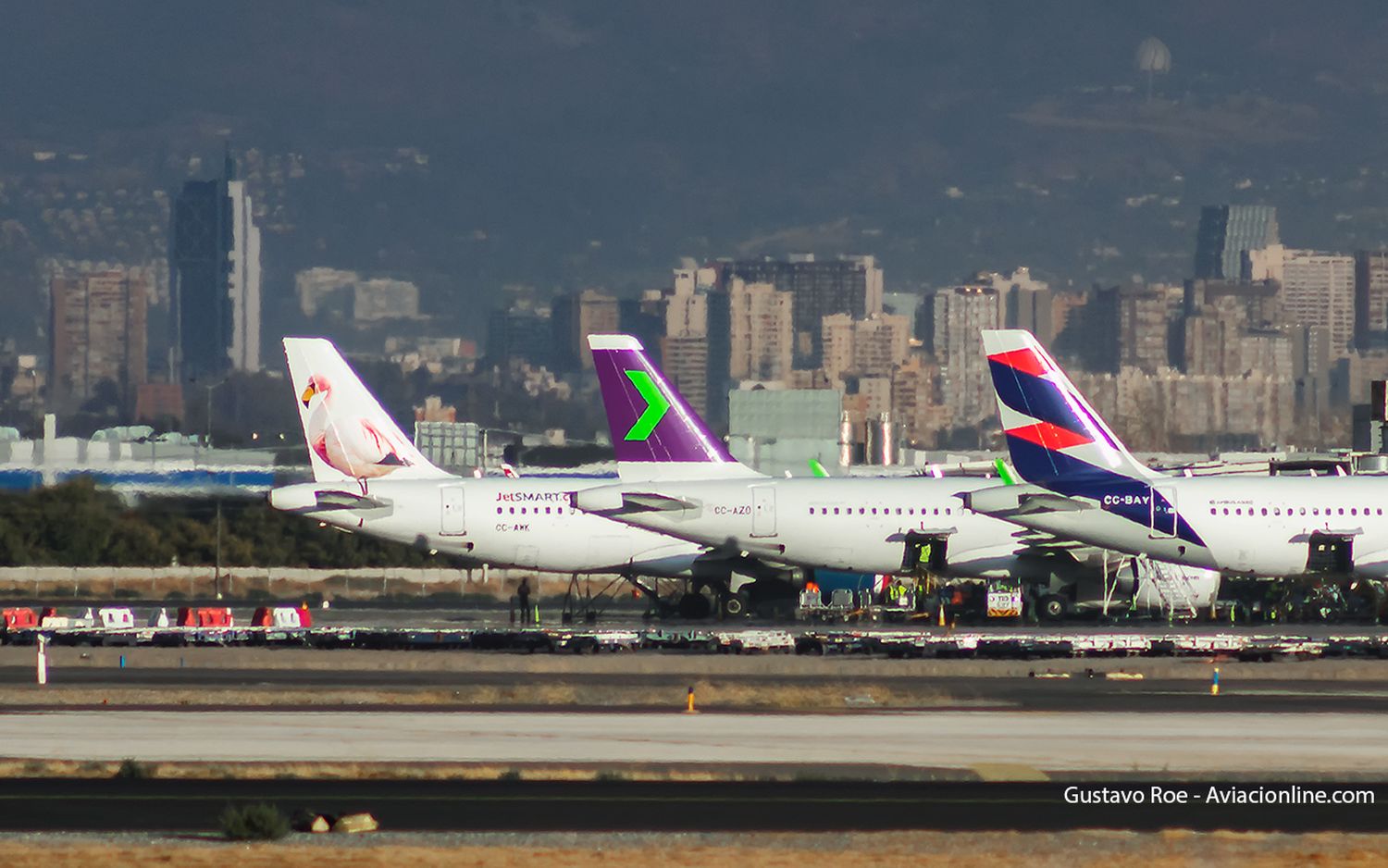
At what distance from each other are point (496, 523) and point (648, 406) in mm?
5827

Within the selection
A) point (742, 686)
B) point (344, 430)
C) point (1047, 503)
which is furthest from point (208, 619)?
point (1047, 503)

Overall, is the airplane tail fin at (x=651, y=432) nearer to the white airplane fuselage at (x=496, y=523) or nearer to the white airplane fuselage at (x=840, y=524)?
the white airplane fuselage at (x=840, y=524)

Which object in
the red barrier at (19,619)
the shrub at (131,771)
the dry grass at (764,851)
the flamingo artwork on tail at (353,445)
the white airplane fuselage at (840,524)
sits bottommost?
the dry grass at (764,851)

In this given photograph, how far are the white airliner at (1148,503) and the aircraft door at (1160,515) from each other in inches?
1.0

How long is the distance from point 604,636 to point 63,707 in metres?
16.9

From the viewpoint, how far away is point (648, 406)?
71250 mm

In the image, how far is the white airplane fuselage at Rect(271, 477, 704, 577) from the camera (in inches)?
2734

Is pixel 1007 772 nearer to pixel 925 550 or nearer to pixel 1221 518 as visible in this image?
pixel 1221 518

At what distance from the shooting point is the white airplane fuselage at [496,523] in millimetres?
69438

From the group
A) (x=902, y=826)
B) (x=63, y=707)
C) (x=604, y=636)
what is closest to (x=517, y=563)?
(x=604, y=636)

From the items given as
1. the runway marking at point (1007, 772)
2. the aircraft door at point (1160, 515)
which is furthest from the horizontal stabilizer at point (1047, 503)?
the runway marking at point (1007, 772)

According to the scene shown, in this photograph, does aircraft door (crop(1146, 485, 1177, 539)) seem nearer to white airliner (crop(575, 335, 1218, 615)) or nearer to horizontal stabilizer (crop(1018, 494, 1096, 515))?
horizontal stabilizer (crop(1018, 494, 1096, 515))

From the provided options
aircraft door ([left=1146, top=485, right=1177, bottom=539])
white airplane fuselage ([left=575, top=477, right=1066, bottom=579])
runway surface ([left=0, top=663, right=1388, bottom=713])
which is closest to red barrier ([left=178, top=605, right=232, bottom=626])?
runway surface ([left=0, top=663, right=1388, bottom=713])

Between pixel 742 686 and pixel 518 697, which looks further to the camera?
pixel 742 686
